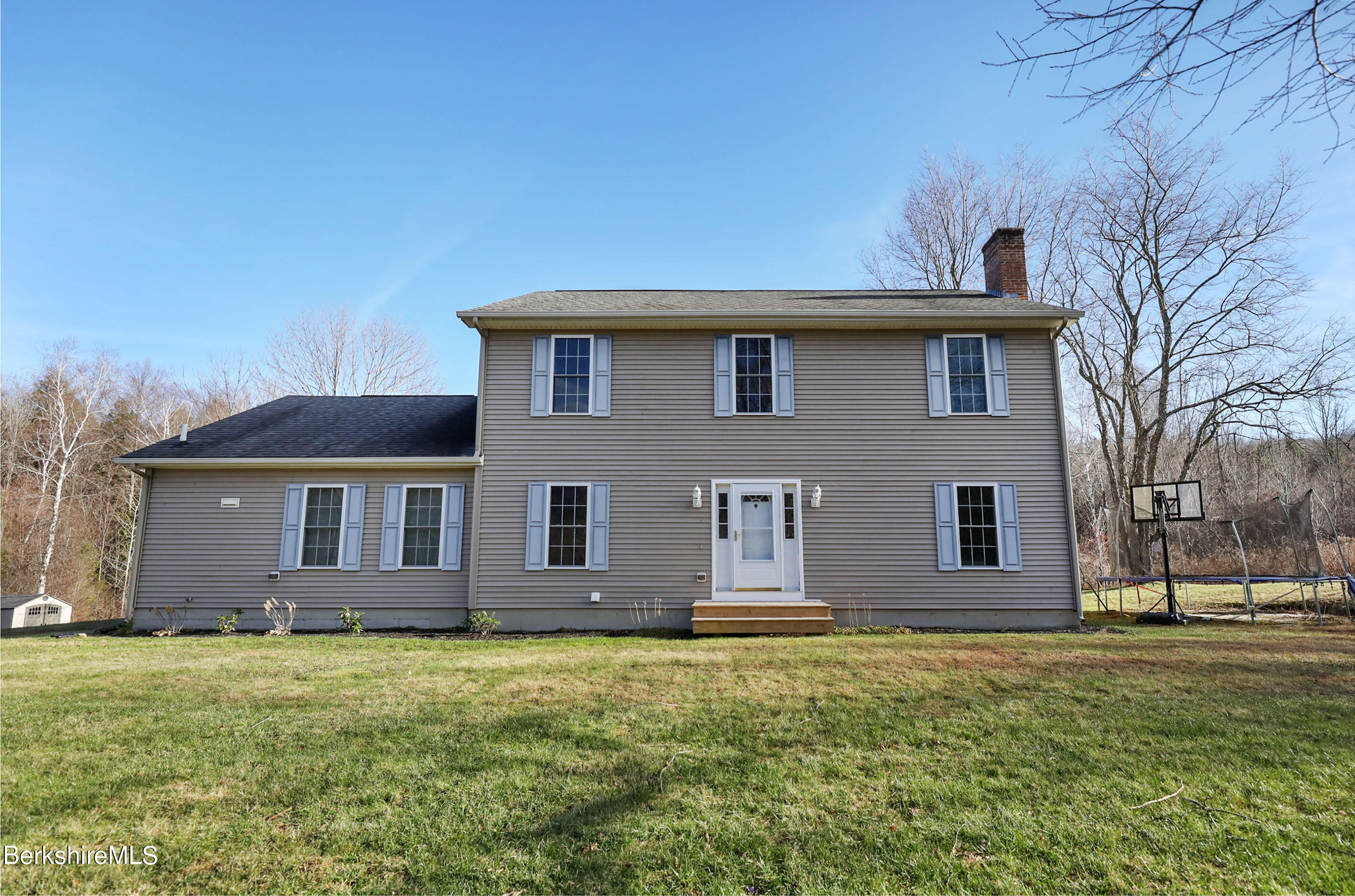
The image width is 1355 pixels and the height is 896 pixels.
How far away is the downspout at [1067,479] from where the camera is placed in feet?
35.1

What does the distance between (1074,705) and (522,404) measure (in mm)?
8872

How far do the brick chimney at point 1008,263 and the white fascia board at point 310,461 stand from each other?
10263 mm

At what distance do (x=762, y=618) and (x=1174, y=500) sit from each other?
8.19 metres

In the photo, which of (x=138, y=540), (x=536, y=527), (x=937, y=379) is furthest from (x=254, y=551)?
(x=937, y=379)

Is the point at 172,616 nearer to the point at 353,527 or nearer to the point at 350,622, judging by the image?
the point at 350,622

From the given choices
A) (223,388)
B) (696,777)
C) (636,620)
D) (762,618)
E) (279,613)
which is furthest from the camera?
(223,388)

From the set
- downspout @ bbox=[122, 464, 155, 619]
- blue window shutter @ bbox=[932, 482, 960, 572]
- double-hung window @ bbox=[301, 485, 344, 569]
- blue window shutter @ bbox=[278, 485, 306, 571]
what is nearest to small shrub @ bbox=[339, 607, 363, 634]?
double-hung window @ bbox=[301, 485, 344, 569]

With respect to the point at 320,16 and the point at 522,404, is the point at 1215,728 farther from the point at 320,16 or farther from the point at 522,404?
the point at 320,16

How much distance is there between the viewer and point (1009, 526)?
10.9m

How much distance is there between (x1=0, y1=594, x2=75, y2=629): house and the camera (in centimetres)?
1198

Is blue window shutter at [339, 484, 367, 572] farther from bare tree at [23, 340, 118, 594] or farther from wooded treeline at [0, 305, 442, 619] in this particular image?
bare tree at [23, 340, 118, 594]

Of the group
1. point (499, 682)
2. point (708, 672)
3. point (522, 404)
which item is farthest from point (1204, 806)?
point (522, 404)

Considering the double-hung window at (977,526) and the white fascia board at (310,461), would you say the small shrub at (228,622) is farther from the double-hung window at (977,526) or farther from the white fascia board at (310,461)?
the double-hung window at (977,526)

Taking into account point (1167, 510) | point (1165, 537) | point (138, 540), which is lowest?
point (138, 540)
